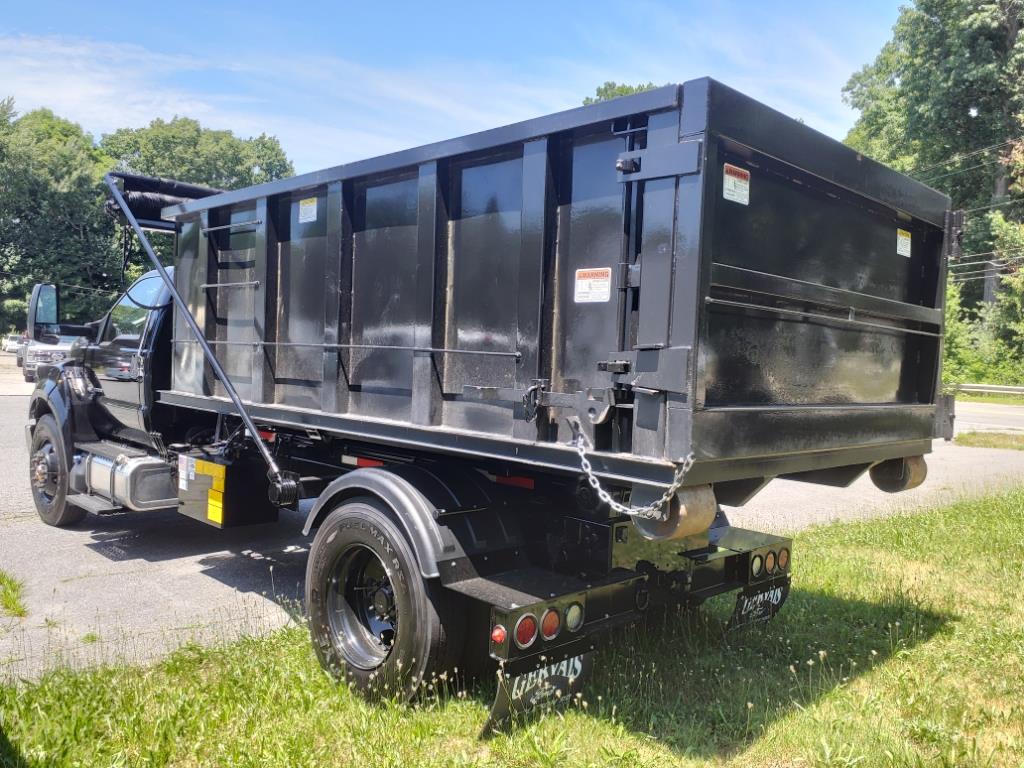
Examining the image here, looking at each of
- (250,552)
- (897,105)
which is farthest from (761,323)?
(897,105)

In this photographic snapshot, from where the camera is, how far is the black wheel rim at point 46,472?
7.00m

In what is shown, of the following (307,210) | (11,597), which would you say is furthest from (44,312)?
(307,210)

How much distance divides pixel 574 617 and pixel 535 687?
12.3 inches

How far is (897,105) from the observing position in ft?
122

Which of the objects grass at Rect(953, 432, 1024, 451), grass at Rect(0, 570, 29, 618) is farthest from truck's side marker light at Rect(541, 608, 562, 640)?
grass at Rect(953, 432, 1024, 451)

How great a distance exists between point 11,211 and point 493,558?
43.0m

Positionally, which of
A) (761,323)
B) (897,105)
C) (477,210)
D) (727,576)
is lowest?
(727,576)

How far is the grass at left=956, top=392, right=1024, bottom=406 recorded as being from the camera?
2714 cm

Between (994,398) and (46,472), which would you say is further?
(994,398)

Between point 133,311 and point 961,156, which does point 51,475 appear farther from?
point 961,156

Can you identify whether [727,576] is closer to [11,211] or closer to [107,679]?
[107,679]

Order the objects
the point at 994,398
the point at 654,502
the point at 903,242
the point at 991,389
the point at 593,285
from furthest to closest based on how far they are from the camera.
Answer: the point at 994,398 → the point at 991,389 → the point at 903,242 → the point at 593,285 → the point at 654,502

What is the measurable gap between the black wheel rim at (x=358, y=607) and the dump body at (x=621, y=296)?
0.64 m

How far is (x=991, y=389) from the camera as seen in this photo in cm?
2845
